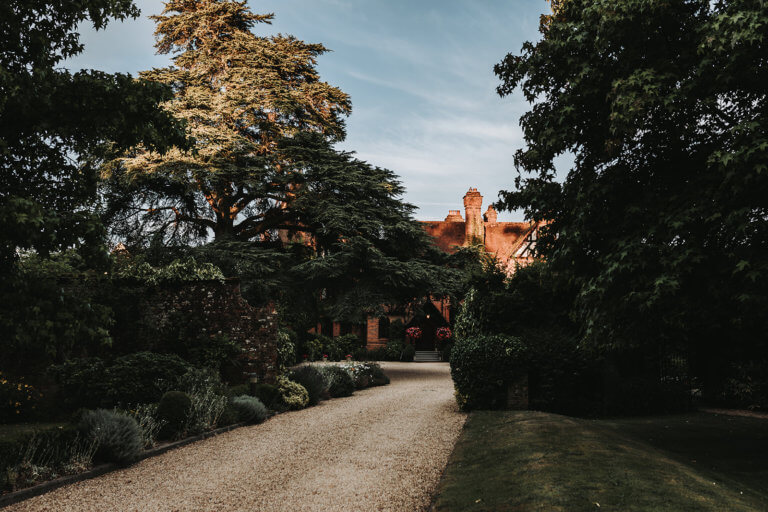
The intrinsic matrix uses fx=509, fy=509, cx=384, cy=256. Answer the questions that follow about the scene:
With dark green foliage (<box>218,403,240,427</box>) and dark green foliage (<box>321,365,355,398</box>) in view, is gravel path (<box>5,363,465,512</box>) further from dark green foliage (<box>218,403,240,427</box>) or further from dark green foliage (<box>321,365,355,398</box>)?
dark green foliage (<box>321,365,355,398</box>)

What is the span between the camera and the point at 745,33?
5.76 meters

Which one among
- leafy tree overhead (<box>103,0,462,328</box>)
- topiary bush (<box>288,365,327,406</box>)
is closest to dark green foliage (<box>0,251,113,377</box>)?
topiary bush (<box>288,365,327,406</box>)

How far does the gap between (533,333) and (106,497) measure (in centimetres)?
947

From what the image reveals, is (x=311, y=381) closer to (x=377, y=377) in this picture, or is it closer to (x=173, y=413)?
(x=173, y=413)

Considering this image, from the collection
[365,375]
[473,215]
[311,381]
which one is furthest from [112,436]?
[473,215]

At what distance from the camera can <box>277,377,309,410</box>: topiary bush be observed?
12.8m

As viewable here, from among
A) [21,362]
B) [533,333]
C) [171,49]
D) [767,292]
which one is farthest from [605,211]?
[171,49]

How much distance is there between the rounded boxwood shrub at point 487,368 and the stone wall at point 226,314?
17.2ft

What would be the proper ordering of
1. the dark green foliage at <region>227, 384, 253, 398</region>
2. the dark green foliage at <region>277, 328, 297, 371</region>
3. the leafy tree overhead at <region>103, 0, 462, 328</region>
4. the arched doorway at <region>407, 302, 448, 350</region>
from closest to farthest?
the dark green foliage at <region>227, 384, 253, 398</region>, the dark green foliage at <region>277, 328, 297, 371</region>, the leafy tree overhead at <region>103, 0, 462, 328</region>, the arched doorway at <region>407, 302, 448, 350</region>

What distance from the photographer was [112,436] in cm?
711

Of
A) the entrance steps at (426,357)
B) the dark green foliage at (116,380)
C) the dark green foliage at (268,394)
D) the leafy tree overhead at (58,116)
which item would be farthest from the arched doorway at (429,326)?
the leafy tree overhead at (58,116)

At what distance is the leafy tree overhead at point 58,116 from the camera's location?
18.7ft

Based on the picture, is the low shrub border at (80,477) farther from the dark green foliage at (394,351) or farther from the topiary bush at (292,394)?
the dark green foliage at (394,351)

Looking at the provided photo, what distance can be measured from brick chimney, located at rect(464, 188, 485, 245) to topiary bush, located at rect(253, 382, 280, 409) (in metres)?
29.4
